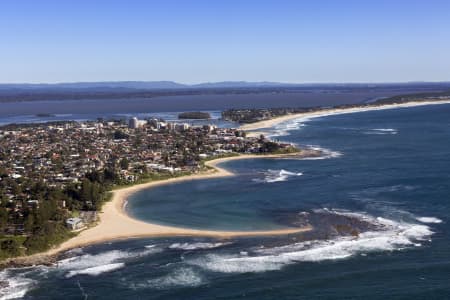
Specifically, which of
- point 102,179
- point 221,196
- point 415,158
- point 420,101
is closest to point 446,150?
point 415,158

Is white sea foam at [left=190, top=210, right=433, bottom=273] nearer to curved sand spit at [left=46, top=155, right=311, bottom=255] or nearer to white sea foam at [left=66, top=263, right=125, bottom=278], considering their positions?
curved sand spit at [left=46, top=155, right=311, bottom=255]

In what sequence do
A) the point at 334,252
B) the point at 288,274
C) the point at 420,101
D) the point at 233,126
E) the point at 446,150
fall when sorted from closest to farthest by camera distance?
the point at 288,274 < the point at 334,252 < the point at 446,150 < the point at 233,126 < the point at 420,101

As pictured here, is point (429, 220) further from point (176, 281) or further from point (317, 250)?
point (176, 281)

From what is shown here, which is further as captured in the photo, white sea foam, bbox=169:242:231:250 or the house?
the house

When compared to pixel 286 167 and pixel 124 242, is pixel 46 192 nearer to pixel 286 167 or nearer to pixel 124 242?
pixel 124 242

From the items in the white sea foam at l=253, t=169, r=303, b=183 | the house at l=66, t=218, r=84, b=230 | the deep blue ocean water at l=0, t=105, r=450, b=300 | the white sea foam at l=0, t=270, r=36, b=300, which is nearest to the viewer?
the white sea foam at l=0, t=270, r=36, b=300

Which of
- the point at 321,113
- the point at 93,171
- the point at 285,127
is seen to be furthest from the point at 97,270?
the point at 321,113

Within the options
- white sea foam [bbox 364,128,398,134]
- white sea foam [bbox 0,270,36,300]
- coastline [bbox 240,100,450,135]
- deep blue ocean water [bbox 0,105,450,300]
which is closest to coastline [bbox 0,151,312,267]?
deep blue ocean water [bbox 0,105,450,300]

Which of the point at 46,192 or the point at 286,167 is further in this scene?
the point at 286,167
